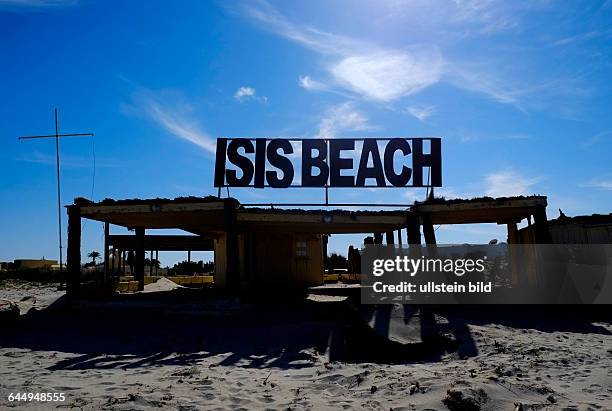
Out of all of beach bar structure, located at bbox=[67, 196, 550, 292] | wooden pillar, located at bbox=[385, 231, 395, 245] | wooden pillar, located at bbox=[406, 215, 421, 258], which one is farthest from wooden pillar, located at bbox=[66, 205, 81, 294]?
wooden pillar, located at bbox=[385, 231, 395, 245]

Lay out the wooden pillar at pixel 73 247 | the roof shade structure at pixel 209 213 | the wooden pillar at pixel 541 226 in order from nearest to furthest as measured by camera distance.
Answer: the roof shade structure at pixel 209 213 → the wooden pillar at pixel 73 247 → the wooden pillar at pixel 541 226

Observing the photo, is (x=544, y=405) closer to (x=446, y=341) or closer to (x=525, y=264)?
(x=446, y=341)

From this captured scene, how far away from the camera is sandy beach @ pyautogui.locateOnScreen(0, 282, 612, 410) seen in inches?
225

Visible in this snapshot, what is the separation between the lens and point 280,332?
1027cm

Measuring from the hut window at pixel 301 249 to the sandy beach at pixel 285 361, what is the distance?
700 centimetres

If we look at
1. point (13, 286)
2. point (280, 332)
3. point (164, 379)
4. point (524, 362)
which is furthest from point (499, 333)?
point (13, 286)

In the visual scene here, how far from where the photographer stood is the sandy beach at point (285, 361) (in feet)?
18.7

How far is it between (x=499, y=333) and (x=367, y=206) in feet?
20.8

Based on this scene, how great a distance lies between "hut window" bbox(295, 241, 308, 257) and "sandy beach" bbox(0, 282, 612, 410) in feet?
23.0

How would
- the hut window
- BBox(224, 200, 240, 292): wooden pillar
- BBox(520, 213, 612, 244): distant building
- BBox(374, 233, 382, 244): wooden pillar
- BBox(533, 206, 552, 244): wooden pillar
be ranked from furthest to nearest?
BBox(374, 233, 382, 244): wooden pillar < the hut window < BBox(520, 213, 612, 244): distant building < BBox(533, 206, 552, 244): wooden pillar < BBox(224, 200, 240, 292): wooden pillar

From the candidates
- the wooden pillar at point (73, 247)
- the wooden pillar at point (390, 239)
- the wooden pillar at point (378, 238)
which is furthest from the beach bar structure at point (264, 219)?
the wooden pillar at point (378, 238)

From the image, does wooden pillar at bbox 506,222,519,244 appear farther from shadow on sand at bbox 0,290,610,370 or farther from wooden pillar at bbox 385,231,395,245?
shadow on sand at bbox 0,290,610,370

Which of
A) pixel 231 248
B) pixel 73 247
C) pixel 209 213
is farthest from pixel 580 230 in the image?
pixel 73 247

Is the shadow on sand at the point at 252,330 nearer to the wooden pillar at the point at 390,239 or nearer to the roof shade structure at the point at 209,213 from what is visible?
the roof shade structure at the point at 209,213
